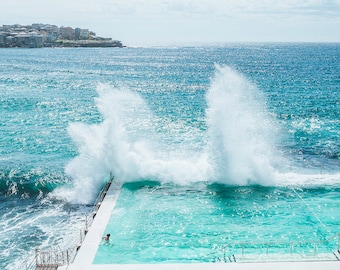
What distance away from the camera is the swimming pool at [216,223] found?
18844mm

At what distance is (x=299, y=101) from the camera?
192 ft

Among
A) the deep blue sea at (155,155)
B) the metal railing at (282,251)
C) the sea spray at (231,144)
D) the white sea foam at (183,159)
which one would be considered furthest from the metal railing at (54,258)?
the sea spray at (231,144)

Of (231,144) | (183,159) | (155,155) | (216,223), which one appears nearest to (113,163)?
(155,155)

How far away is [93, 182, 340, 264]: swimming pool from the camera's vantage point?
61.8 feet

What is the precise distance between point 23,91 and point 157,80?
27414 mm

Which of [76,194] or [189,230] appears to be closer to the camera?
[189,230]

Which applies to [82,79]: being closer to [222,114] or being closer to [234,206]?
[222,114]

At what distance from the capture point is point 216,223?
21656 millimetres

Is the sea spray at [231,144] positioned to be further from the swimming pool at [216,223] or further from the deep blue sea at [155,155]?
the swimming pool at [216,223]

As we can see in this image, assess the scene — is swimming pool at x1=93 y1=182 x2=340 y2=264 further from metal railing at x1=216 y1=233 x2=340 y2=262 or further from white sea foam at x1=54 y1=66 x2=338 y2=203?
white sea foam at x1=54 y1=66 x2=338 y2=203

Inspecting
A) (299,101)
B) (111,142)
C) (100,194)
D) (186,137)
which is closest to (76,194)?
(100,194)

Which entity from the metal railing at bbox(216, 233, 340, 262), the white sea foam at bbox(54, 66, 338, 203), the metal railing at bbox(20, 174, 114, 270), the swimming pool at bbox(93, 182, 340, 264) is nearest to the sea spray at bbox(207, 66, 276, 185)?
the white sea foam at bbox(54, 66, 338, 203)

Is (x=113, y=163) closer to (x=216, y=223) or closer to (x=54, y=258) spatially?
(x=216, y=223)

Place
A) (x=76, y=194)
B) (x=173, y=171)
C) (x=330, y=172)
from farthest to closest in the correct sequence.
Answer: (x=330, y=172), (x=173, y=171), (x=76, y=194)
